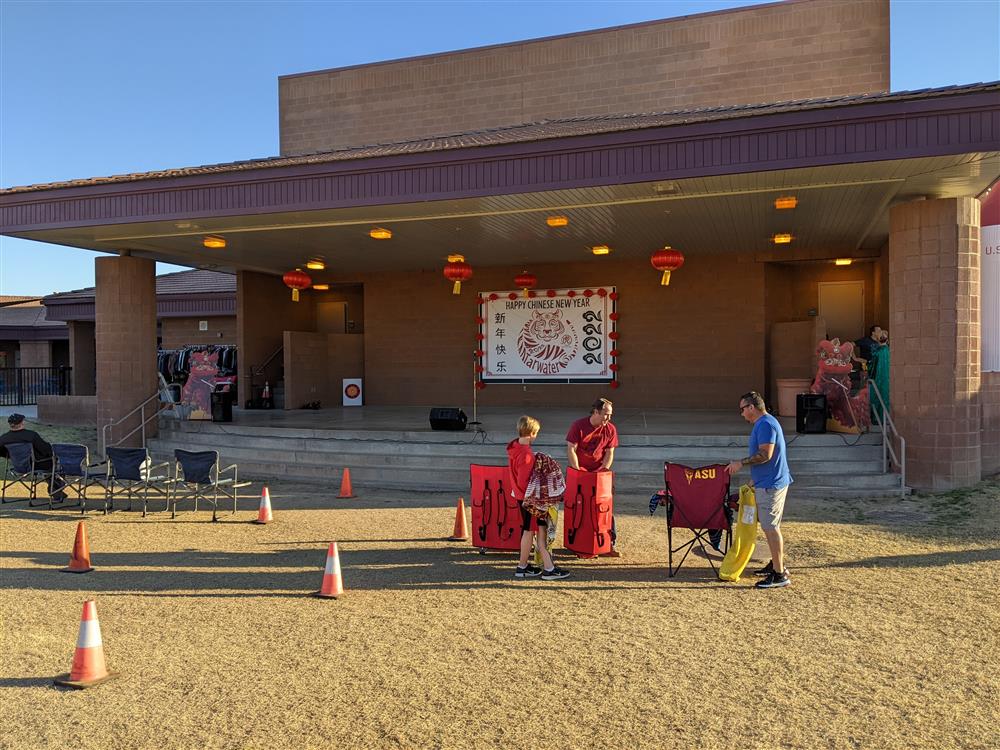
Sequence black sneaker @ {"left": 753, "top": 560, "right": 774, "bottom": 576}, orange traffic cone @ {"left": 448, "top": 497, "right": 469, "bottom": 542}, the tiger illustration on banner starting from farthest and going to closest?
1. the tiger illustration on banner
2. orange traffic cone @ {"left": 448, "top": 497, "right": 469, "bottom": 542}
3. black sneaker @ {"left": 753, "top": 560, "right": 774, "bottom": 576}

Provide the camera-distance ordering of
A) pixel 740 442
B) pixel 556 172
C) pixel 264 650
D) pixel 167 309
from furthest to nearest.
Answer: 1. pixel 167 309
2. pixel 740 442
3. pixel 556 172
4. pixel 264 650

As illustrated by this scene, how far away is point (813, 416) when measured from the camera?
10.9 m

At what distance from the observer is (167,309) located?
2334cm

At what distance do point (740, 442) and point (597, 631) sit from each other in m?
6.61

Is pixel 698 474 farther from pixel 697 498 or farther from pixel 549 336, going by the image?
pixel 549 336

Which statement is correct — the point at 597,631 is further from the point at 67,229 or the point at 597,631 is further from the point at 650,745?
the point at 67,229

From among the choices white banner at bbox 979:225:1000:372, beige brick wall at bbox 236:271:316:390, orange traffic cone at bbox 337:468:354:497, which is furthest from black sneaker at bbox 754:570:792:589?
beige brick wall at bbox 236:271:316:390

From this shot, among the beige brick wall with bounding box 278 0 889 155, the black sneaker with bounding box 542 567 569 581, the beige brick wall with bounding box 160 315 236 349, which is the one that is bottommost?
the black sneaker with bounding box 542 567 569 581

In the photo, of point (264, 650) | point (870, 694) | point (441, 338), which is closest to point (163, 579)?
point (264, 650)

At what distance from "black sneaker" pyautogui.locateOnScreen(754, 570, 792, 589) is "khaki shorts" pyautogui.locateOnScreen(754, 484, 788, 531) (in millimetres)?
391

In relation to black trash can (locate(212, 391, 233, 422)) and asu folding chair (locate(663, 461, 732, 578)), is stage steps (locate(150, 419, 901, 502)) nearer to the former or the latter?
black trash can (locate(212, 391, 233, 422))

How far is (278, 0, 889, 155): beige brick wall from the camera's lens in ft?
51.3

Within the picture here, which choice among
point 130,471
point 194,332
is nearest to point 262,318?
point 194,332

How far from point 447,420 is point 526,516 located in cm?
610
